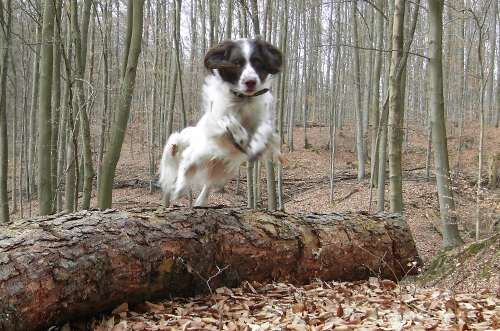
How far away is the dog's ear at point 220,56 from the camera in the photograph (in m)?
5.05

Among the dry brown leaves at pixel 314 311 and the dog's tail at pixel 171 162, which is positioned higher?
the dog's tail at pixel 171 162

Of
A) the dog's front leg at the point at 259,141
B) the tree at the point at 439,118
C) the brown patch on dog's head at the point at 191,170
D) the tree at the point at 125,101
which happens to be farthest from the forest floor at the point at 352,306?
the tree at the point at 125,101

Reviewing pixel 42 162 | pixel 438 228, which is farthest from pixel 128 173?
pixel 42 162

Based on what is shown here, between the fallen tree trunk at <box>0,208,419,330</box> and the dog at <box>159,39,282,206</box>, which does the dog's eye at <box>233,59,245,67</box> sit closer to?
the dog at <box>159,39,282,206</box>

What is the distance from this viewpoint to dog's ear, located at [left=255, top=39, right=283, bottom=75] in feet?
16.8

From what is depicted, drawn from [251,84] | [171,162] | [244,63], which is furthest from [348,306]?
[171,162]

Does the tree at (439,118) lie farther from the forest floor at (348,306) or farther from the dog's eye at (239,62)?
the dog's eye at (239,62)

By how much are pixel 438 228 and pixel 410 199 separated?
276 cm

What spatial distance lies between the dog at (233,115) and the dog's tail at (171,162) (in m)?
0.47

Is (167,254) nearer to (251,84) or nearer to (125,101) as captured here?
(251,84)

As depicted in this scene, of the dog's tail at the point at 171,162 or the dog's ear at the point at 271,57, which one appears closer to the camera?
the dog's ear at the point at 271,57

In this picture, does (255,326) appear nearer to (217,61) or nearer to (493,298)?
(493,298)

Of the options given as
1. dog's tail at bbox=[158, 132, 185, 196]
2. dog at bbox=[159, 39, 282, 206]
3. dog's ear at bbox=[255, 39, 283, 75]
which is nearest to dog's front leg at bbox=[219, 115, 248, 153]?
dog at bbox=[159, 39, 282, 206]

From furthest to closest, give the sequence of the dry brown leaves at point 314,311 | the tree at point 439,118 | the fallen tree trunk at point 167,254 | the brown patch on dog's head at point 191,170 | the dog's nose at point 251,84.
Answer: the tree at point 439,118 < the brown patch on dog's head at point 191,170 < the dog's nose at point 251,84 < the fallen tree trunk at point 167,254 < the dry brown leaves at point 314,311
